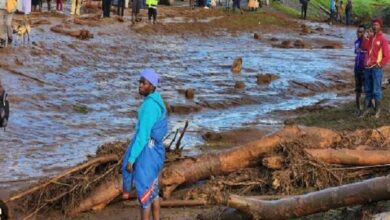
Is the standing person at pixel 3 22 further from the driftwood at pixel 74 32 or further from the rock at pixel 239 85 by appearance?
the rock at pixel 239 85

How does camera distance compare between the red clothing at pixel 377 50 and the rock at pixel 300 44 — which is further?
the rock at pixel 300 44

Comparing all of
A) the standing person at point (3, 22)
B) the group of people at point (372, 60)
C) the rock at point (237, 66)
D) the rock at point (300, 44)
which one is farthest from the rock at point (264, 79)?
the rock at point (300, 44)

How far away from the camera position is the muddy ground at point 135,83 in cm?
1160

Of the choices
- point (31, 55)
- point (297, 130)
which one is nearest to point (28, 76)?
point (31, 55)

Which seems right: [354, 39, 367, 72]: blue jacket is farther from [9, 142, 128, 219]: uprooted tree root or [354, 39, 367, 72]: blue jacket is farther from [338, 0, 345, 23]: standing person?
[338, 0, 345, 23]: standing person

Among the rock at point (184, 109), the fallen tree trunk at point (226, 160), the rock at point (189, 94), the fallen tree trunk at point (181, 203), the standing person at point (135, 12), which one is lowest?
the rock at point (184, 109)

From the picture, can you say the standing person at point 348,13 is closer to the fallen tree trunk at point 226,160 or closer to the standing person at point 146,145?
the fallen tree trunk at point 226,160

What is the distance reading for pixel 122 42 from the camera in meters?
22.9

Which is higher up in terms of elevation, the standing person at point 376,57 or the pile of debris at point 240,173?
the standing person at point 376,57

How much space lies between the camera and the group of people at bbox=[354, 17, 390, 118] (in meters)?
12.0

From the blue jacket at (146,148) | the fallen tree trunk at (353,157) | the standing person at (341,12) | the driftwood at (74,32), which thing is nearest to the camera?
the blue jacket at (146,148)

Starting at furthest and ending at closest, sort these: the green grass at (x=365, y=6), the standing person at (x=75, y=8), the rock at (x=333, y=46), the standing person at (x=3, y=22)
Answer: the green grass at (x=365, y=6), the rock at (x=333, y=46), the standing person at (x=75, y=8), the standing person at (x=3, y=22)

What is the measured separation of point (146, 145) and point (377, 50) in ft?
22.6

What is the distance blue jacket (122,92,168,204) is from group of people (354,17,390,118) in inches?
261
